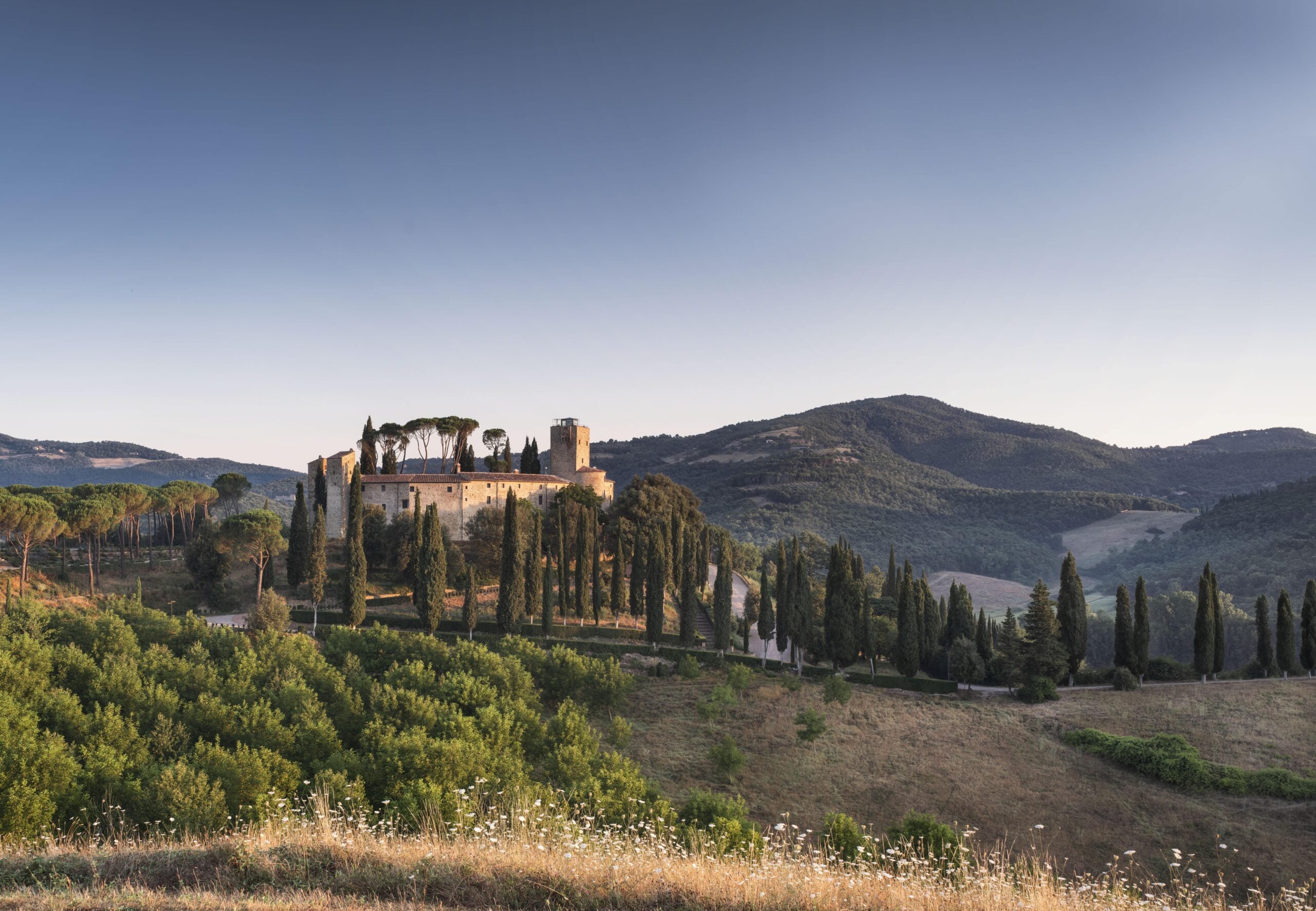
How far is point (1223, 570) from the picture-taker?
289 ft

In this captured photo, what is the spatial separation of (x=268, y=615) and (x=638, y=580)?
71.7 ft

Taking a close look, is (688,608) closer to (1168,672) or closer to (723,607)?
Result: (723,607)

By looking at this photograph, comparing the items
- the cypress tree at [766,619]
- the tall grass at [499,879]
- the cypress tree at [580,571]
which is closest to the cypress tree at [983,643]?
the cypress tree at [766,619]

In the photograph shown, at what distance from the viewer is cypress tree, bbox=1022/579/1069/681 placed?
36.5 meters

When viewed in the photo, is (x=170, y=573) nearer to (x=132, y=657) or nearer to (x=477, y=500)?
(x=477, y=500)

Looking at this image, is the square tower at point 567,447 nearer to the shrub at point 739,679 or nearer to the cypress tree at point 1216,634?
the shrub at point 739,679

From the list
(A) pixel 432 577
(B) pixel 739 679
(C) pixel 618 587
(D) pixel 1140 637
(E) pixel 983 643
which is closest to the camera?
(B) pixel 739 679

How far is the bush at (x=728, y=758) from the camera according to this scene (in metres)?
24.8

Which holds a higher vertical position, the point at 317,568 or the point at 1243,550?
the point at 317,568

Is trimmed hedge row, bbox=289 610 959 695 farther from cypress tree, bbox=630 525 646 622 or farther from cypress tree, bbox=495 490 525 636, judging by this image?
cypress tree, bbox=630 525 646 622

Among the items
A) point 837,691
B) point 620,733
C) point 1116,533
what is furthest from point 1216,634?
point 1116,533

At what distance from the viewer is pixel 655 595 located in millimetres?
40031

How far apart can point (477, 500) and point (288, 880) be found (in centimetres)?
4991

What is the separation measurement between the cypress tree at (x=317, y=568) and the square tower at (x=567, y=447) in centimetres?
2633
